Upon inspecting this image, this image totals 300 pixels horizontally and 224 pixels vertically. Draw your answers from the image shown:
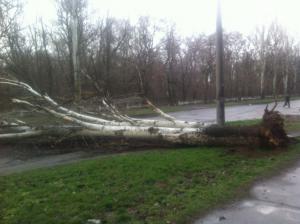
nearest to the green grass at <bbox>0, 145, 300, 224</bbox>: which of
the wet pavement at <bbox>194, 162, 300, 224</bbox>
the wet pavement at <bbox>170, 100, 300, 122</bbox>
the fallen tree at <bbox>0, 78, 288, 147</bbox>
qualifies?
the wet pavement at <bbox>194, 162, 300, 224</bbox>

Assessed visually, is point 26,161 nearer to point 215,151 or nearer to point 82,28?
point 215,151

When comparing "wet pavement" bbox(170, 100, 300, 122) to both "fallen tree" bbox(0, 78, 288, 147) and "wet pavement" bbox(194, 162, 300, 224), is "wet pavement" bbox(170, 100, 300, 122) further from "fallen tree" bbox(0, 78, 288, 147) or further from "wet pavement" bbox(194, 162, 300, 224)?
"wet pavement" bbox(194, 162, 300, 224)

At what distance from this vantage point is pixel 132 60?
33.9 m

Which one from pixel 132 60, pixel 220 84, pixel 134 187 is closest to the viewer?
pixel 134 187

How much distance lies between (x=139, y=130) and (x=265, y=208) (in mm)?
5406

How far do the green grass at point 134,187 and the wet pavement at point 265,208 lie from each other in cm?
26

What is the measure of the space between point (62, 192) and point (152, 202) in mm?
1587

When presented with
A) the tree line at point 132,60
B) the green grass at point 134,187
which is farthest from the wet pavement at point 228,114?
the green grass at point 134,187

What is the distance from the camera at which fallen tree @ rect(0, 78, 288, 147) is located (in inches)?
345

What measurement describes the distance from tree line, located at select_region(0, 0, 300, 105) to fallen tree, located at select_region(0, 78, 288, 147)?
33.0 inches

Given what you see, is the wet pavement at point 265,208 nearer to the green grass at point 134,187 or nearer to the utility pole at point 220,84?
the green grass at point 134,187

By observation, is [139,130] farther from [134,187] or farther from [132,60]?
[132,60]

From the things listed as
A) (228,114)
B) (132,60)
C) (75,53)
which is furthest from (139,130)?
(132,60)

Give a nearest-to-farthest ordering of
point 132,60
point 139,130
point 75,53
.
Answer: point 139,130, point 75,53, point 132,60
